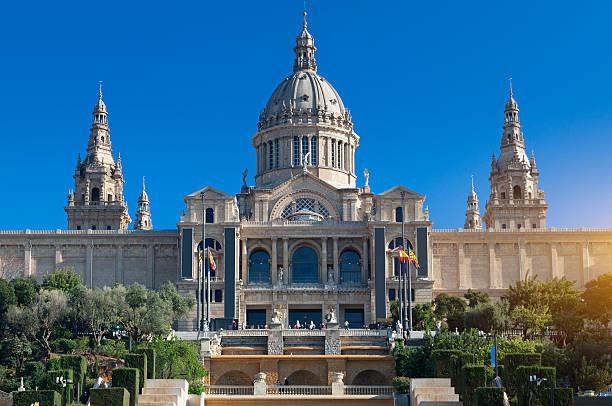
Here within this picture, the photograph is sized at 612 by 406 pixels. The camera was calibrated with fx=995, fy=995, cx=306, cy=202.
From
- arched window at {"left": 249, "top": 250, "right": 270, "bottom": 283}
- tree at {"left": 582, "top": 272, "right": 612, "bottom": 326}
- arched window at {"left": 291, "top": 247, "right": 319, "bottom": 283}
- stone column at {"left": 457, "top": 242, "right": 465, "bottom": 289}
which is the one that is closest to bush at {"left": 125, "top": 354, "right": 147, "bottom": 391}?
tree at {"left": 582, "top": 272, "right": 612, "bottom": 326}

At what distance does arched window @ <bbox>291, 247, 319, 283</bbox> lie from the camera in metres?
101

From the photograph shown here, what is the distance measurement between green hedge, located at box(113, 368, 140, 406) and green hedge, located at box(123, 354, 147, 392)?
269 centimetres

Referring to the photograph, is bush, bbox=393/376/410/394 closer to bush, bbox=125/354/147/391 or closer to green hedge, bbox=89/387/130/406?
bush, bbox=125/354/147/391

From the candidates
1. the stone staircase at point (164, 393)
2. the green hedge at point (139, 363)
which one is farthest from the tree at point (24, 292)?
the stone staircase at point (164, 393)

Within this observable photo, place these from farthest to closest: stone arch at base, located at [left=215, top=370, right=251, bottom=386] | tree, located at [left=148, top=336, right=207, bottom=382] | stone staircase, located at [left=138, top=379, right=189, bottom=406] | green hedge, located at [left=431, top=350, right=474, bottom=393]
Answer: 1. stone arch at base, located at [left=215, top=370, right=251, bottom=386]
2. tree, located at [left=148, top=336, right=207, bottom=382]
3. green hedge, located at [left=431, top=350, right=474, bottom=393]
4. stone staircase, located at [left=138, top=379, right=189, bottom=406]

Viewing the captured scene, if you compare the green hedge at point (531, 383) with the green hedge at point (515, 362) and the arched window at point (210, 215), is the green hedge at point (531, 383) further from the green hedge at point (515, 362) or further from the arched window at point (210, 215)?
the arched window at point (210, 215)

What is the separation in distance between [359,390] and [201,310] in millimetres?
32337

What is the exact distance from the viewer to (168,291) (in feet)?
293

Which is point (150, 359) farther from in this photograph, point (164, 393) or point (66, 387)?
point (66, 387)

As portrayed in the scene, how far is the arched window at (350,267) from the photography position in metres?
101

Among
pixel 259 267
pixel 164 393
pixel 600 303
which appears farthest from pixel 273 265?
pixel 164 393

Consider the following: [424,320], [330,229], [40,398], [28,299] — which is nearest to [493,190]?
[330,229]

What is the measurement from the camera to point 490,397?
162 feet

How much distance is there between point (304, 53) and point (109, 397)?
7566cm
